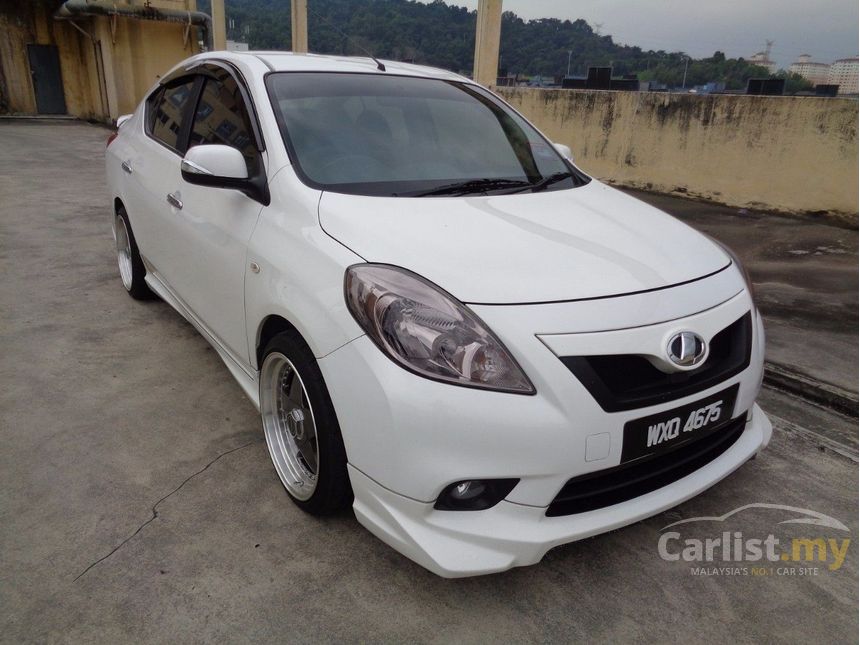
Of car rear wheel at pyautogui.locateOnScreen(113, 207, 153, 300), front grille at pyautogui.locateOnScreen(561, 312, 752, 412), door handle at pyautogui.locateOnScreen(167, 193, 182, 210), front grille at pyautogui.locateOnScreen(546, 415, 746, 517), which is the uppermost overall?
door handle at pyautogui.locateOnScreen(167, 193, 182, 210)

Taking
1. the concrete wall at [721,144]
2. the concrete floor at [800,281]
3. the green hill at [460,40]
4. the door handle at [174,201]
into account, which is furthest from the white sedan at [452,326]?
the concrete wall at [721,144]

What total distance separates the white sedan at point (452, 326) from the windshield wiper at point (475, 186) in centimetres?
1

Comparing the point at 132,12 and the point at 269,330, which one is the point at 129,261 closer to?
the point at 269,330

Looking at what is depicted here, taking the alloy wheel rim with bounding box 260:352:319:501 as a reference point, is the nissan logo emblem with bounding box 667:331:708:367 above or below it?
above

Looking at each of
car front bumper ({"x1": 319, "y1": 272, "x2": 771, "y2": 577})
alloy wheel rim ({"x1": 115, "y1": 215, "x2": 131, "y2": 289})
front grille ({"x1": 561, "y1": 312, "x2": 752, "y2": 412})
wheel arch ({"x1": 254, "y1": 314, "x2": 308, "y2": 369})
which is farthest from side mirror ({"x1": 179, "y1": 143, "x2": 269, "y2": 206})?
alloy wheel rim ({"x1": 115, "y1": 215, "x2": 131, "y2": 289})

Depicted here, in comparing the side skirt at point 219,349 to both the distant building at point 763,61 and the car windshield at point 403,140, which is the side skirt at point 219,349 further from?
the distant building at point 763,61

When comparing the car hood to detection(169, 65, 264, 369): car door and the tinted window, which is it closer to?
detection(169, 65, 264, 369): car door

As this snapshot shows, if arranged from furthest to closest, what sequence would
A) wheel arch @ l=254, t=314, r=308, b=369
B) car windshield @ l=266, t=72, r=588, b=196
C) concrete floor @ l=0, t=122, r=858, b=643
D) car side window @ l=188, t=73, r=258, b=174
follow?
car side window @ l=188, t=73, r=258, b=174, car windshield @ l=266, t=72, r=588, b=196, wheel arch @ l=254, t=314, r=308, b=369, concrete floor @ l=0, t=122, r=858, b=643

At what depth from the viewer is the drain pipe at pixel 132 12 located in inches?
576

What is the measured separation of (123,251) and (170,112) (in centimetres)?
136

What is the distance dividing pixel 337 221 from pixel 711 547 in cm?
177

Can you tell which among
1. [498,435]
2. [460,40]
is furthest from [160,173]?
[460,40]

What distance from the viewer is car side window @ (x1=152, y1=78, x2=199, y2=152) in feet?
11.2

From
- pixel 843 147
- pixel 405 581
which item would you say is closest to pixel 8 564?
pixel 405 581
